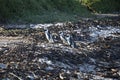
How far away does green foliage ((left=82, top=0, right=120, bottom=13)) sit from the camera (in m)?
31.1

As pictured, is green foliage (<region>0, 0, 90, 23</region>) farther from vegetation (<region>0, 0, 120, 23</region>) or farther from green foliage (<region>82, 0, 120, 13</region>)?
green foliage (<region>82, 0, 120, 13</region>)

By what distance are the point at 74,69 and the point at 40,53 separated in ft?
5.33

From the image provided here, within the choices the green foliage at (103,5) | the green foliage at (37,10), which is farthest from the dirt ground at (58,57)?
the green foliage at (103,5)

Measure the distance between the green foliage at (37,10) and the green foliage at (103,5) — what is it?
174cm

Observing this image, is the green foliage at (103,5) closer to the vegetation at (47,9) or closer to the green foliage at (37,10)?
the vegetation at (47,9)

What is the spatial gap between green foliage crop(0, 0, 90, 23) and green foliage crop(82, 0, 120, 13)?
5.70 feet

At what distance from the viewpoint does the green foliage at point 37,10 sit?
21516mm

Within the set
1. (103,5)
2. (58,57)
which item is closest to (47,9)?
(103,5)

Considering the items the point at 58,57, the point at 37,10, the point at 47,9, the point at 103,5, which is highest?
the point at 58,57

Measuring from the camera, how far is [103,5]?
31.3 metres

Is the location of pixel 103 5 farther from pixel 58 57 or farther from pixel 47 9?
pixel 58 57

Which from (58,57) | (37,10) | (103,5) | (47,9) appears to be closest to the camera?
(58,57)

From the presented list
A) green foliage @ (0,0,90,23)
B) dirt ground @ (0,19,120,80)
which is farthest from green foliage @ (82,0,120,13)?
dirt ground @ (0,19,120,80)

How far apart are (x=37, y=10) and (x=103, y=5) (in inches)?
325
